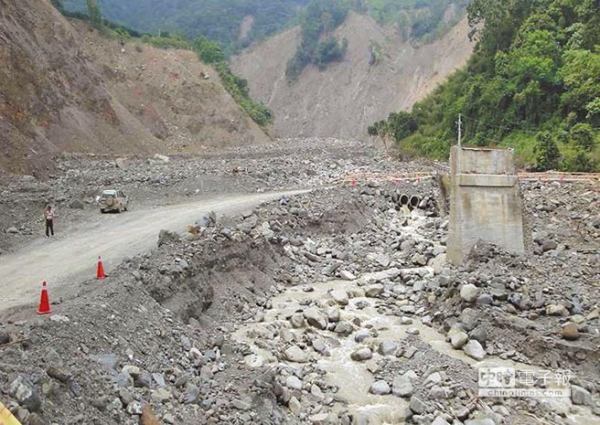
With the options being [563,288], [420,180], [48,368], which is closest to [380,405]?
[48,368]

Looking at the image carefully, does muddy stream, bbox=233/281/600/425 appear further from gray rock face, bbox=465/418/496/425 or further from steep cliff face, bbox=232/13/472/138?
steep cliff face, bbox=232/13/472/138

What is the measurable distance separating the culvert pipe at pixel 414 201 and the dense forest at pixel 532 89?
9568mm

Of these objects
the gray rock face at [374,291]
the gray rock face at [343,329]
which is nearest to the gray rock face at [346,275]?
the gray rock face at [374,291]

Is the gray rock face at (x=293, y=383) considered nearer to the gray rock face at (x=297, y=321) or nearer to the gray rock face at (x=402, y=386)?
the gray rock face at (x=402, y=386)

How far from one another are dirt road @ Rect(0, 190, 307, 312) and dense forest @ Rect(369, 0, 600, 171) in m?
20.6

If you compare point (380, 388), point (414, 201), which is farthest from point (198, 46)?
point (380, 388)

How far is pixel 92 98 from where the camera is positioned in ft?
154

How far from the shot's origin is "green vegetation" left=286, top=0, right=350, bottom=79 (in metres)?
115

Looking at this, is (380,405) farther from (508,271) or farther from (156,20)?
(156,20)

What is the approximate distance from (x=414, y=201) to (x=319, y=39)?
314ft

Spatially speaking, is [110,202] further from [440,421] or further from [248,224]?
[440,421]

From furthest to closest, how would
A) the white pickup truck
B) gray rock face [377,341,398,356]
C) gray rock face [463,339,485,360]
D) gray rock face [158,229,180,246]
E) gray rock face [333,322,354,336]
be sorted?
the white pickup truck < gray rock face [158,229,180,246] < gray rock face [333,322,354,336] < gray rock face [377,341,398,356] < gray rock face [463,339,485,360]

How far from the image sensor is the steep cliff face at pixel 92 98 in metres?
35.2

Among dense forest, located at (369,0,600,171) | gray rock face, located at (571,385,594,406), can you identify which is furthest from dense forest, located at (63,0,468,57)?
gray rock face, located at (571,385,594,406)
